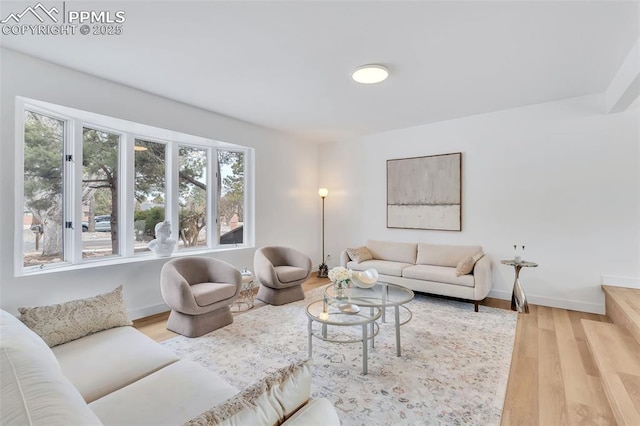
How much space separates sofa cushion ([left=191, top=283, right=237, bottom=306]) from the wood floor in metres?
0.51

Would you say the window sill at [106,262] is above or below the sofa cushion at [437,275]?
above

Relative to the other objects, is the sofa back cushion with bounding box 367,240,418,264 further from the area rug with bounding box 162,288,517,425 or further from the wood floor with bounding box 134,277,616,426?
the wood floor with bounding box 134,277,616,426

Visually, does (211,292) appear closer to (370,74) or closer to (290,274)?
(290,274)

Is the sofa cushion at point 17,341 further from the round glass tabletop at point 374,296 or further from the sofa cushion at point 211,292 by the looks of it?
the round glass tabletop at point 374,296

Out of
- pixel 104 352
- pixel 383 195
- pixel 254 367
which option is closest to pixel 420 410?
pixel 254 367

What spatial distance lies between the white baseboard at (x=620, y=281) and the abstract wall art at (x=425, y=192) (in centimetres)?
171

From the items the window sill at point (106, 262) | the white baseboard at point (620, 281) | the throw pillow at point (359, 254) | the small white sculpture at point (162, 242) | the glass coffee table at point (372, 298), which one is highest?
the small white sculpture at point (162, 242)

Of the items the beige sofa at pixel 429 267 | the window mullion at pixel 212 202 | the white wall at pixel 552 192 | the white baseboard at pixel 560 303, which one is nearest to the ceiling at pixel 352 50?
the white wall at pixel 552 192

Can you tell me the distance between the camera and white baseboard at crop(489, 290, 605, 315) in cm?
357

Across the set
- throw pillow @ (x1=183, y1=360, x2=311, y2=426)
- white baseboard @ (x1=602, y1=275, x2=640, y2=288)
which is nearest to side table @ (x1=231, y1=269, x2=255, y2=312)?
throw pillow @ (x1=183, y1=360, x2=311, y2=426)

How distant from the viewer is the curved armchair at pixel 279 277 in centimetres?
388

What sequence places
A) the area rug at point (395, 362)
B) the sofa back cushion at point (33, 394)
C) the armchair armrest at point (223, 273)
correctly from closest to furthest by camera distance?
the sofa back cushion at point (33, 394) → the area rug at point (395, 362) → the armchair armrest at point (223, 273)

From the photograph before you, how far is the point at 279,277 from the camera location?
153 inches

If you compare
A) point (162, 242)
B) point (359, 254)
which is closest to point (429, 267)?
point (359, 254)
